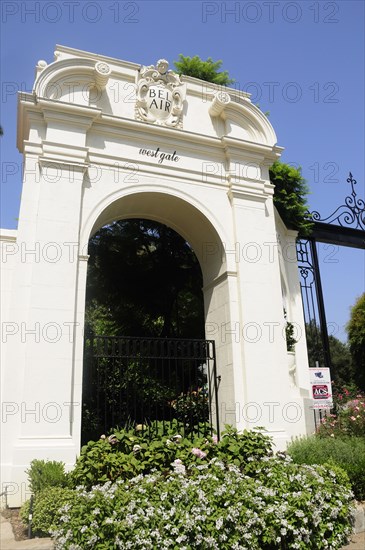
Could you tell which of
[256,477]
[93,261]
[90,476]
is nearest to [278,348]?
[256,477]

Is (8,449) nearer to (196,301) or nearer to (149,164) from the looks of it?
(149,164)

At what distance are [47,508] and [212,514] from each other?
7.33 ft

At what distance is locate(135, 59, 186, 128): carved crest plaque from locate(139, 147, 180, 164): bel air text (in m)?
0.65

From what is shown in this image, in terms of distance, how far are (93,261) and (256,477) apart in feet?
29.9

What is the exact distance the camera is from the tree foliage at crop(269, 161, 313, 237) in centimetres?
1167

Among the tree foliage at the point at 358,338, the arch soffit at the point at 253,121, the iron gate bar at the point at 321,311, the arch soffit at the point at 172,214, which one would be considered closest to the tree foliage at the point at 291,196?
the iron gate bar at the point at 321,311

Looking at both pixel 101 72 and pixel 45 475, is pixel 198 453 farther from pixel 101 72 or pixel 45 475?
pixel 101 72

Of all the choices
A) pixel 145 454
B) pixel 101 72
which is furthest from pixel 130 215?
pixel 145 454

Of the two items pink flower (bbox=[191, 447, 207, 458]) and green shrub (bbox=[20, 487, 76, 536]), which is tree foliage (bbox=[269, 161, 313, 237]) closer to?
pink flower (bbox=[191, 447, 207, 458])

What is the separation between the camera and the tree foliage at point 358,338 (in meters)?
16.3

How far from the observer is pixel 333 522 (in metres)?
5.00

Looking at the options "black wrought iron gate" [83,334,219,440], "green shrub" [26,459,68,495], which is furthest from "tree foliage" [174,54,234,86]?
"green shrub" [26,459,68,495]

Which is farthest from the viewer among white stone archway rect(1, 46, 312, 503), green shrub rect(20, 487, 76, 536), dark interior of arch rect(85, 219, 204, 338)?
dark interior of arch rect(85, 219, 204, 338)

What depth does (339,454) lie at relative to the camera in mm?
6812
